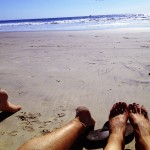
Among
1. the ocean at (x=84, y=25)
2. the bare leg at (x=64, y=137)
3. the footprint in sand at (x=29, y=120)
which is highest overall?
the ocean at (x=84, y=25)

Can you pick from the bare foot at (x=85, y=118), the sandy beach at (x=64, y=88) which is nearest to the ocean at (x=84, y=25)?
the sandy beach at (x=64, y=88)

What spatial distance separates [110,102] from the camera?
3.21m

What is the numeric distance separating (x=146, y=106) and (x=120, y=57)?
2.71m

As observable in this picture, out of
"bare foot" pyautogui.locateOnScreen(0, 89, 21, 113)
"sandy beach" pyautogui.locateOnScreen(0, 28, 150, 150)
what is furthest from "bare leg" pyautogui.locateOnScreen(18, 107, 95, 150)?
"bare foot" pyautogui.locateOnScreen(0, 89, 21, 113)

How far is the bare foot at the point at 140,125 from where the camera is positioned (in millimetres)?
2123

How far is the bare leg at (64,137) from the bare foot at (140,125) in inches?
16.9

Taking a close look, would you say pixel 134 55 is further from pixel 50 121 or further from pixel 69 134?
pixel 69 134

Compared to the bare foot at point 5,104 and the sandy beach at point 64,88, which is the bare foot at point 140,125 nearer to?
the sandy beach at point 64,88

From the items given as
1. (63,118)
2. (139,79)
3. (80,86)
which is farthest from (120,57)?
(63,118)

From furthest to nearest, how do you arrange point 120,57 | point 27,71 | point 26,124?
point 120,57 < point 27,71 < point 26,124

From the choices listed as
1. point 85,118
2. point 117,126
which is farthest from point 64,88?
point 117,126

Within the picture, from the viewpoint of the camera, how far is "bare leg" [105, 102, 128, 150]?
2076 millimetres

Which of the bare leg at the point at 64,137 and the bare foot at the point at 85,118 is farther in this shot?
the bare foot at the point at 85,118

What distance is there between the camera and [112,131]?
2344 mm
